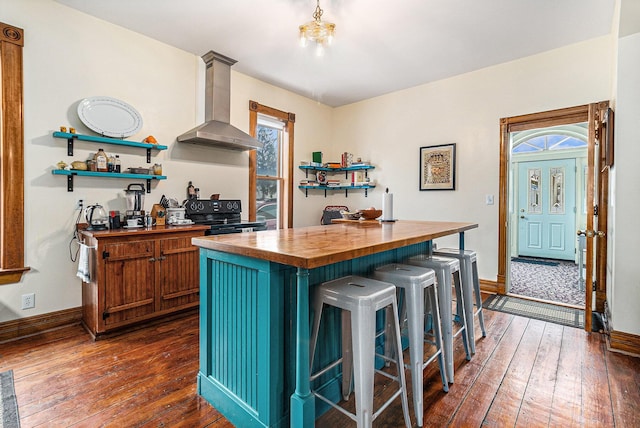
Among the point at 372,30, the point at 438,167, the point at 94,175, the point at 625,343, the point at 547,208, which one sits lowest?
the point at 625,343

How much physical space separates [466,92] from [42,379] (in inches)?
198

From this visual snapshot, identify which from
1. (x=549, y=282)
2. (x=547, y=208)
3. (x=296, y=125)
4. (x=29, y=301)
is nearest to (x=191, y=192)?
(x=29, y=301)

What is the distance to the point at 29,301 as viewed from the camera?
8.85 ft

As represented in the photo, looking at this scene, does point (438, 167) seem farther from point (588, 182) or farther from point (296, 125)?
point (296, 125)

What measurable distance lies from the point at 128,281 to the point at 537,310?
3.99 m

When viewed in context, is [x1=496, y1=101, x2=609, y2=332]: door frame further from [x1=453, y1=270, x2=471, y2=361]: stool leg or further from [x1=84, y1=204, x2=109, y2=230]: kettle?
[x1=84, y1=204, x2=109, y2=230]: kettle

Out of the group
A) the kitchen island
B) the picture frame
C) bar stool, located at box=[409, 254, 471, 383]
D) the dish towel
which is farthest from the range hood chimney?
bar stool, located at box=[409, 254, 471, 383]

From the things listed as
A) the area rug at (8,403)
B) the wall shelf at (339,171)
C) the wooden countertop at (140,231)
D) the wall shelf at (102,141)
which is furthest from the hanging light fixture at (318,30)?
the area rug at (8,403)

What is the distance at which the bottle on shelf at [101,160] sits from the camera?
115 inches

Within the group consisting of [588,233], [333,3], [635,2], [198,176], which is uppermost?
[333,3]

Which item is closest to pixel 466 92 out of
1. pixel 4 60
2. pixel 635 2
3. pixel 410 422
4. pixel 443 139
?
pixel 443 139

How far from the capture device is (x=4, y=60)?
8.30 feet

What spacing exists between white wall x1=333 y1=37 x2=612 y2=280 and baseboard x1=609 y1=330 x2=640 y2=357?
5.17 feet

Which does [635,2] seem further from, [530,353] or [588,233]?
[530,353]
